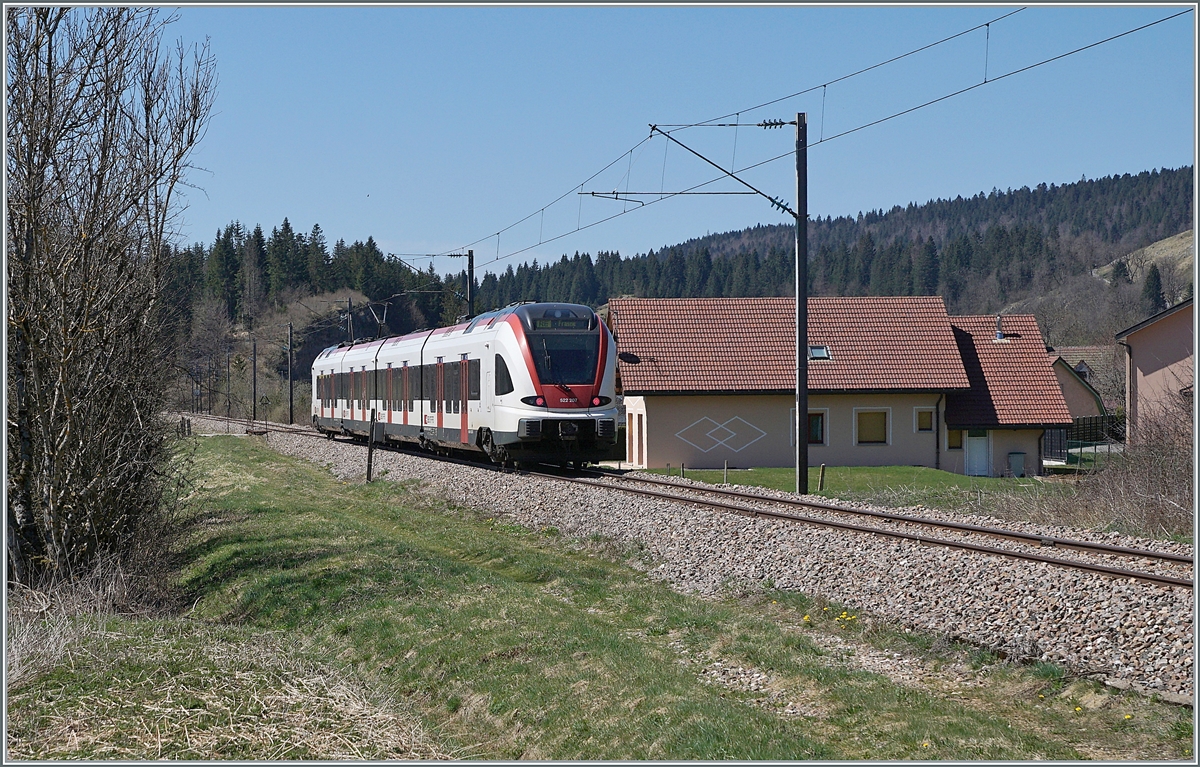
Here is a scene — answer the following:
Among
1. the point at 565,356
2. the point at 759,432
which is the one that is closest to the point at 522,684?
the point at 565,356

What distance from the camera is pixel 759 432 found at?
1356 inches

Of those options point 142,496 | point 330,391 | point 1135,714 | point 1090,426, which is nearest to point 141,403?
point 142,496

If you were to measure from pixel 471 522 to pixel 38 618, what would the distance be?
10.3 meters

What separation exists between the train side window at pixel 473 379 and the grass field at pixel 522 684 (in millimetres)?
9990

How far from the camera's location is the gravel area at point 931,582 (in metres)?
8.73

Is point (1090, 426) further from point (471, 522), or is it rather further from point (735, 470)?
point (471, 522)

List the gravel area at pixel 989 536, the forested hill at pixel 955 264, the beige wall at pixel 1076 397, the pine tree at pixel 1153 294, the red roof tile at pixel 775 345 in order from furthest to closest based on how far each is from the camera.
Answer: the forested hill at pixel 955 264 → the pine tree at pixel 1153 294 → the beige wall at pixel 1076 397 → the red roof tile at pixel 775 345 → the gravel area at pixel 989 536

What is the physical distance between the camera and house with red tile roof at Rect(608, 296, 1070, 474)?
33.9 m

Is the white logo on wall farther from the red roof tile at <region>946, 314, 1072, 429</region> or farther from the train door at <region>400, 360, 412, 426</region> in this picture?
the train door at <region>400, 360, 412, 426</region>

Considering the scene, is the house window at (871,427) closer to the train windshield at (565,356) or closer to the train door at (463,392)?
the train door at (463,392)

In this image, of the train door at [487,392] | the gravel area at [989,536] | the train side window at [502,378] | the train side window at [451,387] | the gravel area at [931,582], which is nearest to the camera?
the gravel area at [931,582]

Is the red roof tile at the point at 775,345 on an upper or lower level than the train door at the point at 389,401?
upper

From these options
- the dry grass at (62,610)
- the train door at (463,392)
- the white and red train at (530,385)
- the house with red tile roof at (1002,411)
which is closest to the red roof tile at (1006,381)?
the house with red tile roof at (1002,411)

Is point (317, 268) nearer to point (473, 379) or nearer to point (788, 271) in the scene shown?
point (788, 271)
